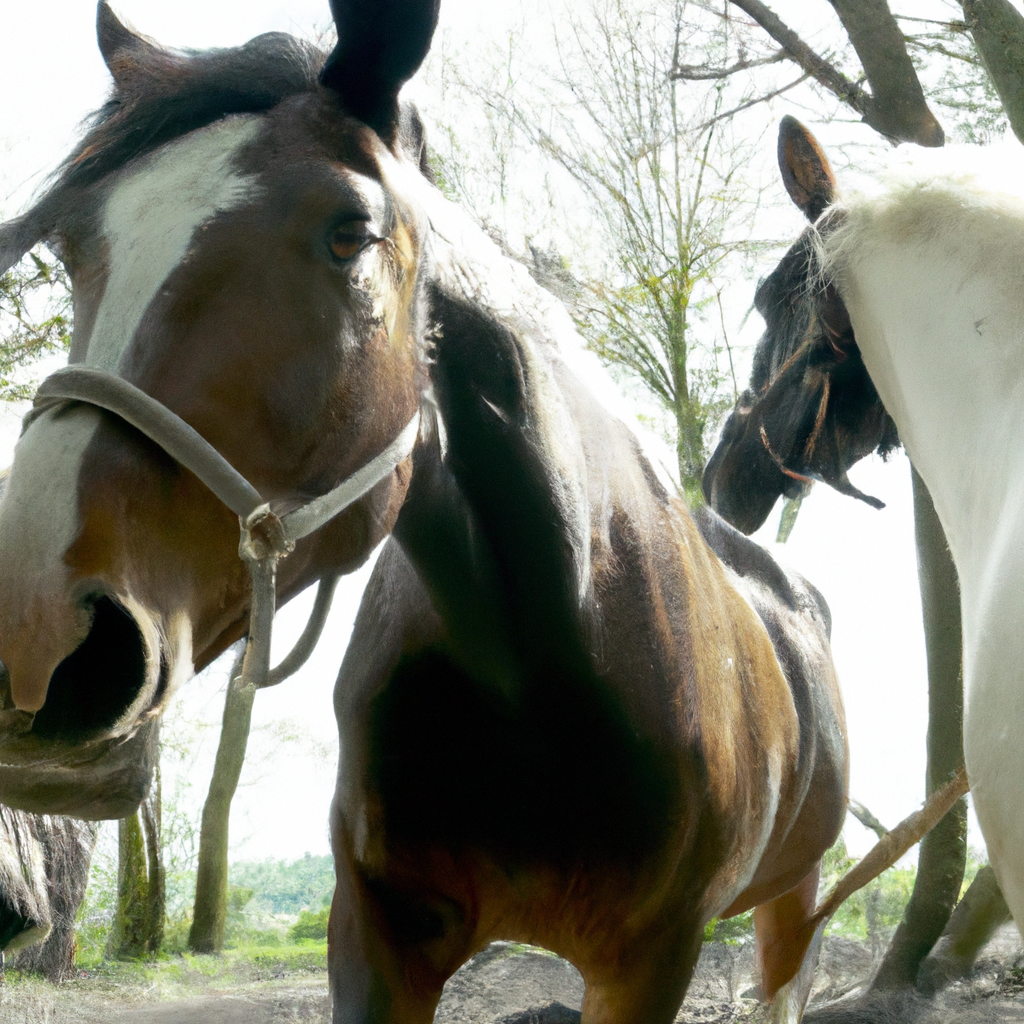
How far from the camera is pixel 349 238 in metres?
1.63

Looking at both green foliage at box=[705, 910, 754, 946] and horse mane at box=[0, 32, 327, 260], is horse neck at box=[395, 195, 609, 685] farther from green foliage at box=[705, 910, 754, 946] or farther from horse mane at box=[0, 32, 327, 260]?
green foliage at box=[705, 910, 754, 946]

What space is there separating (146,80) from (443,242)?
0.60 meters

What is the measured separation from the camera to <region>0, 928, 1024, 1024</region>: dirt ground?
4754 mm

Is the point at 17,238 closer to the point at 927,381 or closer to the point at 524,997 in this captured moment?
the point at 927,381

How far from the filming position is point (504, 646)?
212cm

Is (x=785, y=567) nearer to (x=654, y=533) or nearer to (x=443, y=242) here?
(x=654, y=533)

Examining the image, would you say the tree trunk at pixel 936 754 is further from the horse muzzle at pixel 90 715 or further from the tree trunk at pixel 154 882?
the tree trunk at pixel 154 882

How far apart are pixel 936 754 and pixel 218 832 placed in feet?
20.6

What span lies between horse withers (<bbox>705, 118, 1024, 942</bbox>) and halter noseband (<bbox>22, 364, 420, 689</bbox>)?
83 centimetres

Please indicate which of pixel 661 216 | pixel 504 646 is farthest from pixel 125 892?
pixel 504 646

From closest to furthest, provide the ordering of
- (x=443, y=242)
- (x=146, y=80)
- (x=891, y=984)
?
(x=146, y=80) < (x=443, y=242) < (x=891, y=984)

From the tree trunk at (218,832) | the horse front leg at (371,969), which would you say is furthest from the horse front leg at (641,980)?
the tree trunk at (218,832)

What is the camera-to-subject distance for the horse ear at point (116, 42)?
6.23ft

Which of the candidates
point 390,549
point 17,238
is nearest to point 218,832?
point 390,549
